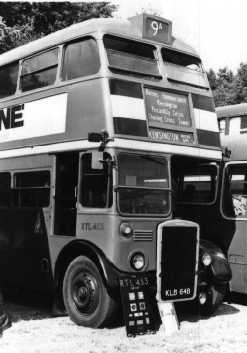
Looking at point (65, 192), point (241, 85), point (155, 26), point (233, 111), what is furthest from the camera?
point (241, 85)

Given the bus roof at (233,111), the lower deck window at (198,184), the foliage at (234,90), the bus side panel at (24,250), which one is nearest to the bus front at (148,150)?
the lower deck window at (198,184)

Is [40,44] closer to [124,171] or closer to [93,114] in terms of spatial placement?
[93,114]

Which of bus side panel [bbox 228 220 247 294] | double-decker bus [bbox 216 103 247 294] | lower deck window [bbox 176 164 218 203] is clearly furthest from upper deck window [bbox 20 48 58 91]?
bus side panel [bbox 228 220 247 294]

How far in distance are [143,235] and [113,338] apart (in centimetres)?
138

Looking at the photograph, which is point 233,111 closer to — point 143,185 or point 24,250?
point 143,185

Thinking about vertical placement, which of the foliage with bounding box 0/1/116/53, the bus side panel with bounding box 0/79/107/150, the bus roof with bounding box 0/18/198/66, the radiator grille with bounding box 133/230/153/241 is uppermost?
the foliage with bounding box 0/1/116/53

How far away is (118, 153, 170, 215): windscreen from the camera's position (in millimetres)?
7656

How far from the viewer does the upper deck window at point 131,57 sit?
26.7 ft

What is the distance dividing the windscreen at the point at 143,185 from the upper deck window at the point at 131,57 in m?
1.27

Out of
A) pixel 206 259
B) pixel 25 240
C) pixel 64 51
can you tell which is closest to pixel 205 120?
pixel 206 259

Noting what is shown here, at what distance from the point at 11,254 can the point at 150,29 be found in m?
4.06

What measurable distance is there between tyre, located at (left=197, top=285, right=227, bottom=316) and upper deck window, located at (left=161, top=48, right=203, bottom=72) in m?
3.37

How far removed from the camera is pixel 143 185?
784 centimetres

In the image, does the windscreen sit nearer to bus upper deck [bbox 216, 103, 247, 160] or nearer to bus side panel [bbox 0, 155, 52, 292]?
bus side panel [bbox 0, 155, 52, 292]
